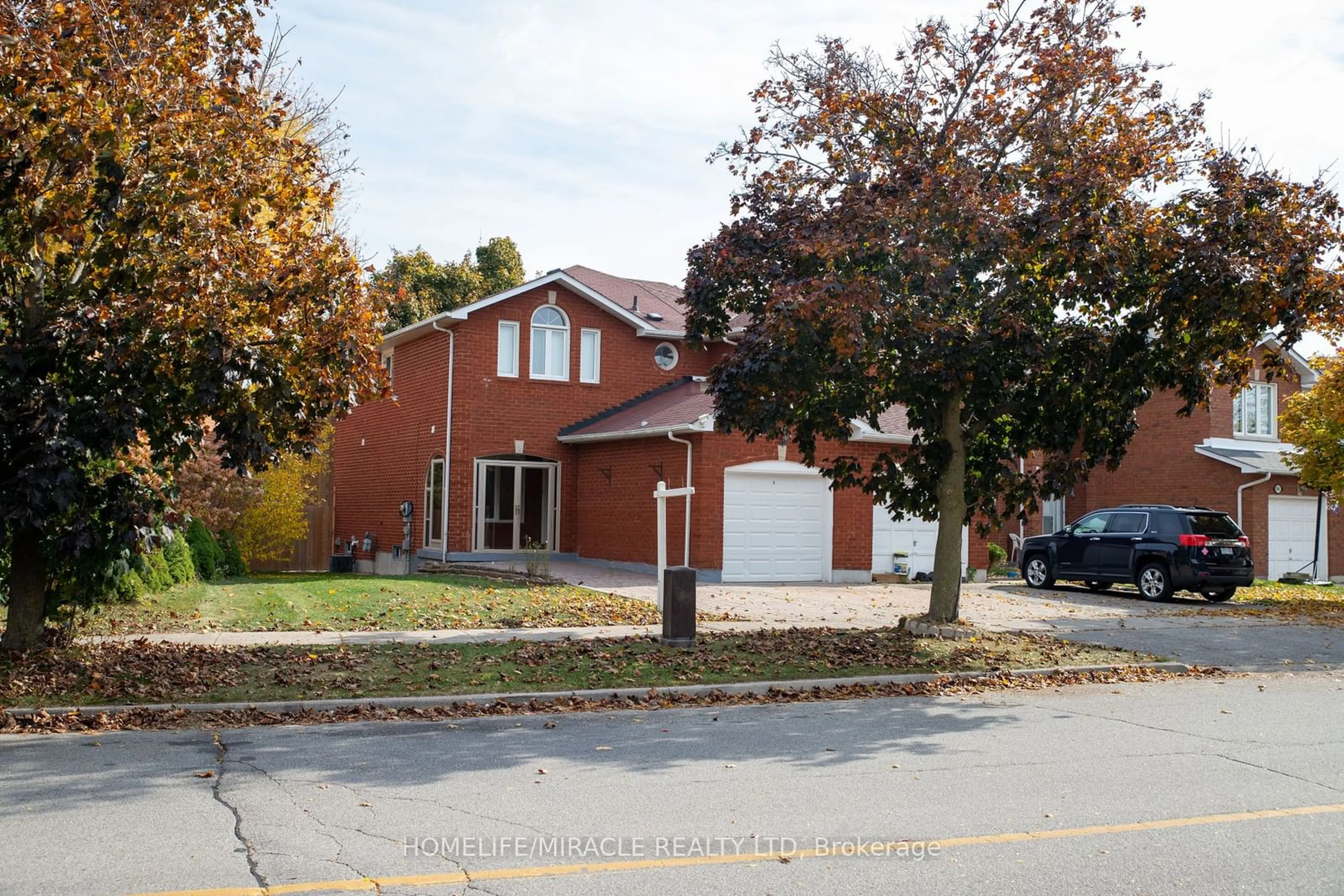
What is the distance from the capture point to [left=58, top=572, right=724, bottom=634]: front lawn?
1446cm

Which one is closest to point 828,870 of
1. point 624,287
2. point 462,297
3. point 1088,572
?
point 1088,572

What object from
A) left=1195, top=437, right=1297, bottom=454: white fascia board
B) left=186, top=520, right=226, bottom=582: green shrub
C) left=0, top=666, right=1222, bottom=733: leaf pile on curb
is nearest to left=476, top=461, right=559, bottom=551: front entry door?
left=186, top=520, right=226, bottom=582: green shrub

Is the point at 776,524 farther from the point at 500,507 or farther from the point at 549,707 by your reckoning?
the point at 549,707

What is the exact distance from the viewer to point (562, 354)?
27.2 meters

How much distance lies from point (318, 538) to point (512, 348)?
743 centimetres

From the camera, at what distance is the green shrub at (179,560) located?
16.9 metres

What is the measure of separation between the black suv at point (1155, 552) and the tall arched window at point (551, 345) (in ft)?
37.1

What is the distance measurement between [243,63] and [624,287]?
1991 cm

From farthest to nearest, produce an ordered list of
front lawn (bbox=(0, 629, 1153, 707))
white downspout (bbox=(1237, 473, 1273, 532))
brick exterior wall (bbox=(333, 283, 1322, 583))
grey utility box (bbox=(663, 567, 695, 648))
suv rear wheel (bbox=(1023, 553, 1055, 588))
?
white downspout (bbox=(1237, 473, 1273, 532)), suv rear wheel (bbox=(1023, 553, 1055, 588)), brick exterior wall (bbox=(333, 283, 1322, 583)), grey utility box (bbox=(663, 567, 695, 648)), front lawn (bbox=(0, 629, 1153, 707))

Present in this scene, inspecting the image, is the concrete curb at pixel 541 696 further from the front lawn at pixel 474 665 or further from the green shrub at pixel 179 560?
the green shrub at pixel 179 560

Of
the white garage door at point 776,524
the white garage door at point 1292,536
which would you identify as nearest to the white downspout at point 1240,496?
the white garage door at point 1292,536

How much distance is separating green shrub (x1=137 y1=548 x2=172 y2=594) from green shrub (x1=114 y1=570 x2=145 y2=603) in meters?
0.09

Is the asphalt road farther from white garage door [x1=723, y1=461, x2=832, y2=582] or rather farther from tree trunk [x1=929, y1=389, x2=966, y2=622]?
white garage door [x1=723, y1=461, x2=832, y2=582]

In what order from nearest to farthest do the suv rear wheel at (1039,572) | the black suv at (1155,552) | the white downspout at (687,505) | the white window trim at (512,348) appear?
the black suv at (1155,552)
the white downspout at (687,505)
the suv rear wheel at (1039,572)
the white window trim at (512,348)
